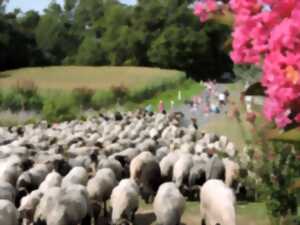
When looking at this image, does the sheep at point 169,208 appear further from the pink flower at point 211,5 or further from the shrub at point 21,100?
the shrub at point 21,100

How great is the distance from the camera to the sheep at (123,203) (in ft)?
38.5

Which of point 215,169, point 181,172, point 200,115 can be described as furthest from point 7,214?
point 200,115

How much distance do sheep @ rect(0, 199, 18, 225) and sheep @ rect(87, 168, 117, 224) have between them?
223 centimetres

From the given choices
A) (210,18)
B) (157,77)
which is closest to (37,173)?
(210,18)

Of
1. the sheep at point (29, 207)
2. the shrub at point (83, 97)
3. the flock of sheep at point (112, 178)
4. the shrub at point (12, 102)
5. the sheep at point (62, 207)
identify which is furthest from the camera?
the shrub at point (83, 97)

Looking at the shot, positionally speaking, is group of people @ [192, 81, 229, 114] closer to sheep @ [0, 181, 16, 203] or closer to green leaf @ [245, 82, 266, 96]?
sheep @ [0, 181, 16, 203]

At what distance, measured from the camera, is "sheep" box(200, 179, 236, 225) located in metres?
10.4

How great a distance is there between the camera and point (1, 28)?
78.0 metres

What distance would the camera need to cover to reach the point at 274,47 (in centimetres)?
Answer: 190

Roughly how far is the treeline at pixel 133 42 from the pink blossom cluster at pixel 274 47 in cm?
7555

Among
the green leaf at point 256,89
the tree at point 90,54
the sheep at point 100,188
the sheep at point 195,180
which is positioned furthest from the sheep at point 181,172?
the tree at point 90,54

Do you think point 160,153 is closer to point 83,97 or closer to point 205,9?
point 205,9

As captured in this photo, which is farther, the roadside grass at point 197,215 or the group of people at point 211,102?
the group of people at point 211,102

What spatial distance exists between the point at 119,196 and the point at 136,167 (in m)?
3.66
